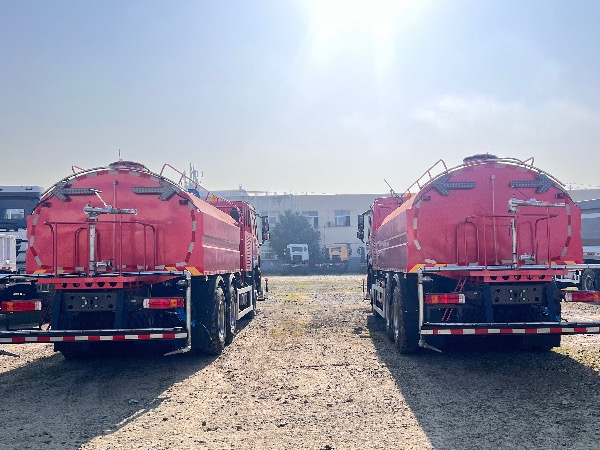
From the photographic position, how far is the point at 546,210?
31.5ft

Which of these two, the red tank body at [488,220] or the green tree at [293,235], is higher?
the green tree at [293,235]

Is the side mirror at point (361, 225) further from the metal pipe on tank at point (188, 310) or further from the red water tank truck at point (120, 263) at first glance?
the metal pipe on tank at point (188, 310)

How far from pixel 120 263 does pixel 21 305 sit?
1605 mm

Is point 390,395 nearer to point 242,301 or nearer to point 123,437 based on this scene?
point 123,437

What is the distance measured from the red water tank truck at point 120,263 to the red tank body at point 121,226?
0.05 ft

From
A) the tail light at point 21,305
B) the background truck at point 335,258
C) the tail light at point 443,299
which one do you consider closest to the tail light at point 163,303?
the tail light at point 21,305

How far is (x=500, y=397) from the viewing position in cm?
720

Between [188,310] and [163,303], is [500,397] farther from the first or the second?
[163,303]

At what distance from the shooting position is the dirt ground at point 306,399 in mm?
5820

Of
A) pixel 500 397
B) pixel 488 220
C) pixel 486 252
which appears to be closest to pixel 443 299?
pixel 486 252

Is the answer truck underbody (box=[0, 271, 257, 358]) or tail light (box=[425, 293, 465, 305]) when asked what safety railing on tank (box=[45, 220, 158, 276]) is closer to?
truck underbody (box=[0, 271, 257, 358])

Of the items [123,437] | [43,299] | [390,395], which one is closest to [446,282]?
[390,395]

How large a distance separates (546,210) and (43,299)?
818cm

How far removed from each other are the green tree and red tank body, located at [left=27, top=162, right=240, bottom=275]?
50.5 metres
